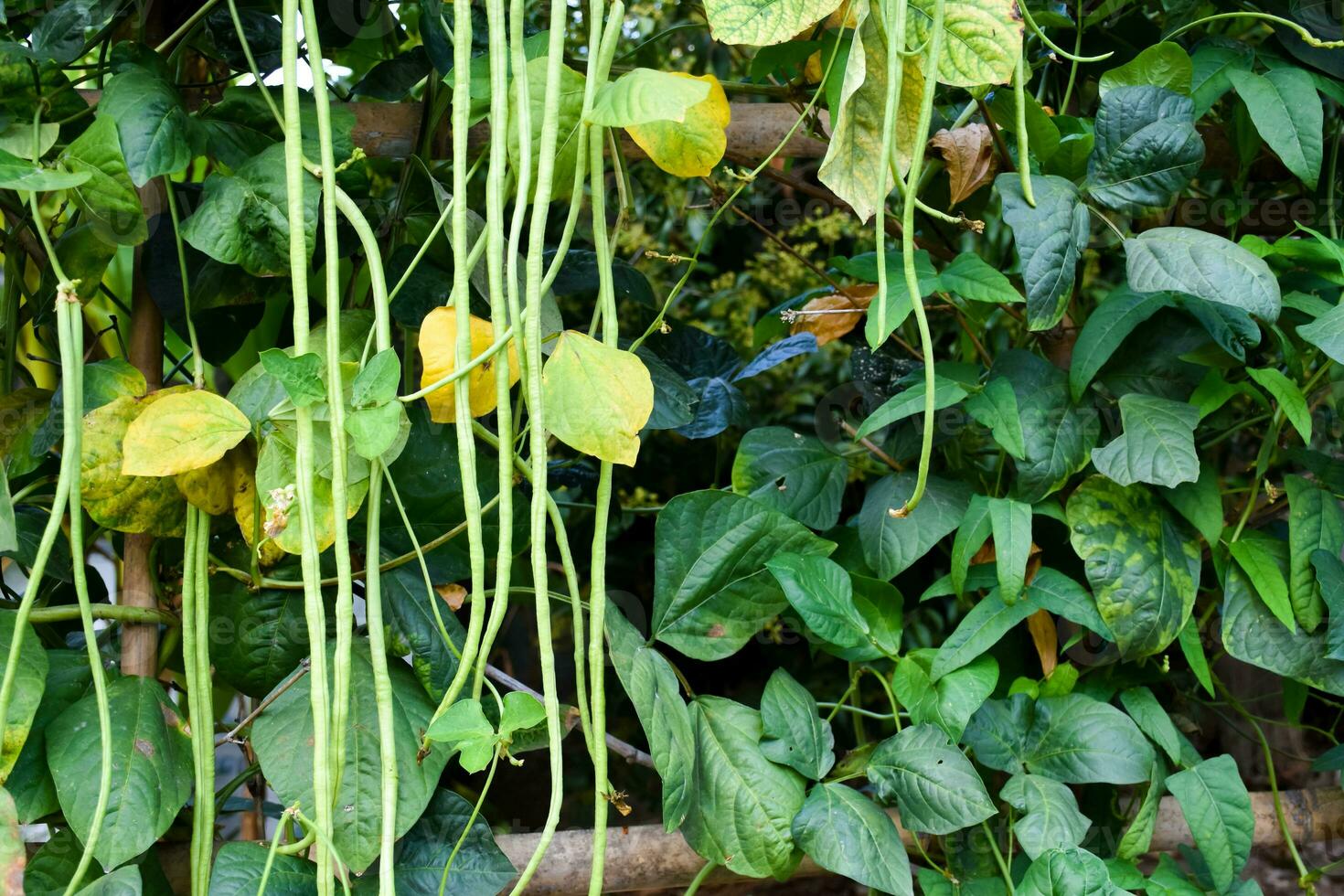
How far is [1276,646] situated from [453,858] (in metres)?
→ 0.64

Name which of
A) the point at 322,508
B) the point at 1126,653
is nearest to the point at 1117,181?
the point at 1126,653

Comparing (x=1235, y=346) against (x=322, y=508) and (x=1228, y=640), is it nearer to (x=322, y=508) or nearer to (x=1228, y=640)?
(x=1228, y=640)

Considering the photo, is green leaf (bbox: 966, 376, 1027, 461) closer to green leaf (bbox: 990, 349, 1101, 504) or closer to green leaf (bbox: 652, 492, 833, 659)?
green leaf (bbox: 990, 349, 1101, 504)

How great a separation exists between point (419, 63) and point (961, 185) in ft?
1.49

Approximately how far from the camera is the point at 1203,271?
0.70 m

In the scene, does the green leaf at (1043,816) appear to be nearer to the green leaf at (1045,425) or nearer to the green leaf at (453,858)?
the green leaf at (1045,425)

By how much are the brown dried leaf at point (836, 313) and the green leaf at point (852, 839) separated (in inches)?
16.9

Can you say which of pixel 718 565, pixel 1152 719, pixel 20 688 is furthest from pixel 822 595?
pixel 20 688

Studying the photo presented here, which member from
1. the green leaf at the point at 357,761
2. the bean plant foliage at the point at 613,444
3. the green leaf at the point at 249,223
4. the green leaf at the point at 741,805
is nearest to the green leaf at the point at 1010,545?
the bean plant foliage at the point at 613,444

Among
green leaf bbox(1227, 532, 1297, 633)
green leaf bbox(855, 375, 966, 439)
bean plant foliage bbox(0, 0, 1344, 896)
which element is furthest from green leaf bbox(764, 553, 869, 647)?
green leaf bbox(1227, 532, 1297, 633)

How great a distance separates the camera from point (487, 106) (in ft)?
2.31

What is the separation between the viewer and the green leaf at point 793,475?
84cm

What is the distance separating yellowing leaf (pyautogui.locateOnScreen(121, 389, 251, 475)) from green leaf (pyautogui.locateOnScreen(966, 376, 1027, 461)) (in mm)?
513

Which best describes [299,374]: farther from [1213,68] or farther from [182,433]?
[1213,68]
